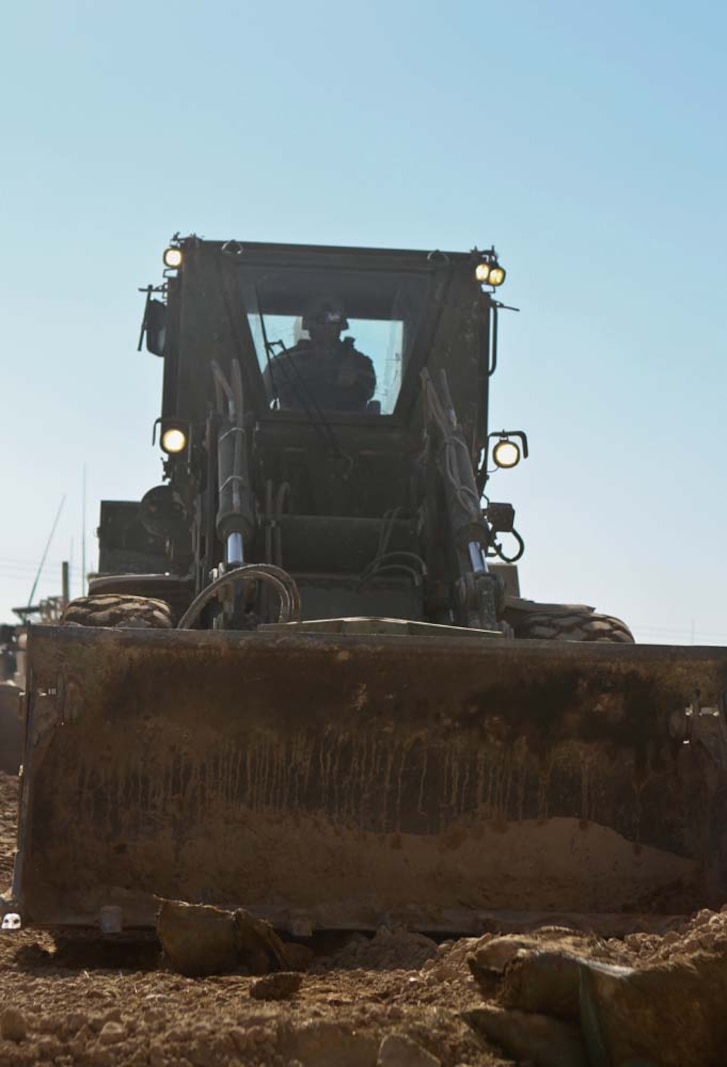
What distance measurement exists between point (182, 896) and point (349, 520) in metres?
2.84

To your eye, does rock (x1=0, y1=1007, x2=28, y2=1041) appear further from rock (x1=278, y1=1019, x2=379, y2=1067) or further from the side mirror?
the side mirror

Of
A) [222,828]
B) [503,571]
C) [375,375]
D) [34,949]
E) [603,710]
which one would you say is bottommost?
[34,949]

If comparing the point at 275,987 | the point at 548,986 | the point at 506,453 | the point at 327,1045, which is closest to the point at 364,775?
the point at 275,987

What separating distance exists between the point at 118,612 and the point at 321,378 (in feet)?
6.79

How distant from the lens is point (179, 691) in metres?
5.05

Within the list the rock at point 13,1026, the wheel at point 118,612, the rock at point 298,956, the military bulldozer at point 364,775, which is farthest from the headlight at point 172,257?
the rock at point 13,1026

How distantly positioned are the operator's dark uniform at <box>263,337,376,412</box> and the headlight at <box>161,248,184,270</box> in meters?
0.75

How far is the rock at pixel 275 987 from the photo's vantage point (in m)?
3.69

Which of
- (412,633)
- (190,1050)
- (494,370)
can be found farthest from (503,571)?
(190,1050)

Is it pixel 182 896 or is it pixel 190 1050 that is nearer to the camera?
pixel 190 1050

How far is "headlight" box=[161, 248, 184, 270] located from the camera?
830cm

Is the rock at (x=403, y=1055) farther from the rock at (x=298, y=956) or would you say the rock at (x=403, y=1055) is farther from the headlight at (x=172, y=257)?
the headlight at (x=172, y=257)

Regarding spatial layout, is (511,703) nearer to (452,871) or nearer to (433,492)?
(452,871)

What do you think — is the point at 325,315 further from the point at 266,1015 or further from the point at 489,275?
the point at 266,1015
